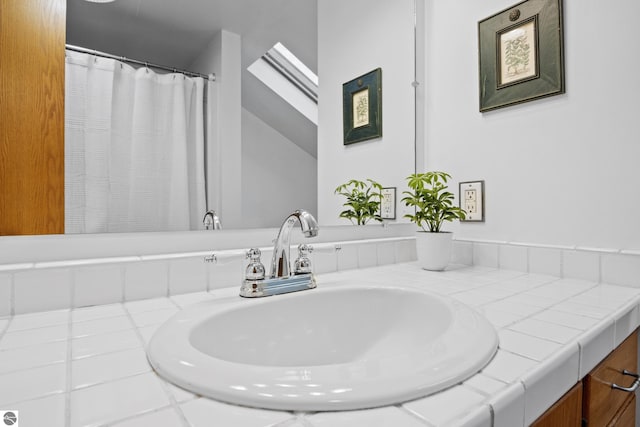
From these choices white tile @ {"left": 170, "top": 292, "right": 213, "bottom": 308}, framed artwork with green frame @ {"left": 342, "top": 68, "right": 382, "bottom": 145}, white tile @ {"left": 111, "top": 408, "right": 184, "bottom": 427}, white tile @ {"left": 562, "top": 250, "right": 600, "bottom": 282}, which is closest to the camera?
white tile @ {"left": 111, "top": 408, "right": 184, "bottom": 427}

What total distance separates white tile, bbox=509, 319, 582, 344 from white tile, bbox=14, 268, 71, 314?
856 millimetres

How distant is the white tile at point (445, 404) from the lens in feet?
1.14

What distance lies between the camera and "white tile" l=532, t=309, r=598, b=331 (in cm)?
62

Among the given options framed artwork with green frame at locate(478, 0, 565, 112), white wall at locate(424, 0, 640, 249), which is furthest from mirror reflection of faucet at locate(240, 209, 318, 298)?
framed artwork with green frame at locate(478, 0, 565, 112)

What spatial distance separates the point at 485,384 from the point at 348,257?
2.47 ft

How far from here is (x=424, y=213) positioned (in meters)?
1.22

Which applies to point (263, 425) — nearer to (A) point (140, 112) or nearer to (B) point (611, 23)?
(A) point (140, 112)

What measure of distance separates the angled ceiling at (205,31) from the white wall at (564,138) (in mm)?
572

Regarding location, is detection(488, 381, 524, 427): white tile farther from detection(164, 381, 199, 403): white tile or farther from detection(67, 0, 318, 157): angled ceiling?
detection(67, 0, 318, 157): angled ceiling

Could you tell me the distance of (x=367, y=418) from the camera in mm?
343

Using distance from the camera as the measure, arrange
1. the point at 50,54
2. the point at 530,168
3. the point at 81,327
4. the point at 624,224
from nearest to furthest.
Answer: the point at 81,327 < the point at 50,54 < the point at 624,224 < the point at 530,168

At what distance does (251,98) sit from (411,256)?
2.69ft

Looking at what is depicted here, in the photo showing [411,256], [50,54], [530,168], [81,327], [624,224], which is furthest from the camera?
[411,256]

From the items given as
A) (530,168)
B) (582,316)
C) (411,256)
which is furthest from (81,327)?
(530,168)
